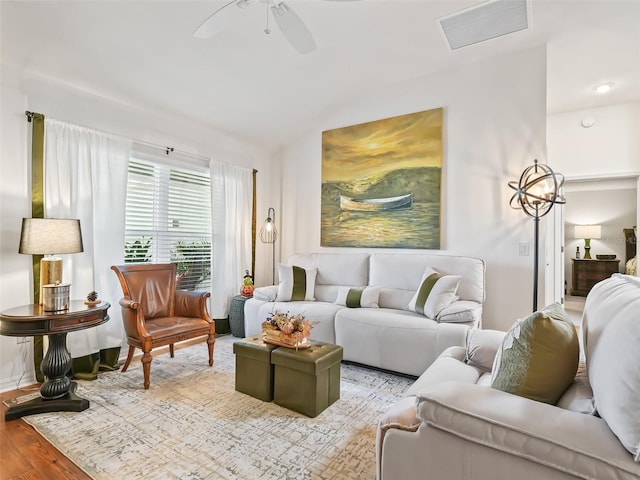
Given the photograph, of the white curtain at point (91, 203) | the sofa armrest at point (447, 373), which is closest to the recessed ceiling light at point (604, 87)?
the sofa armrest at point (447, 373)

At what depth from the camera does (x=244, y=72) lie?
329 centimetres

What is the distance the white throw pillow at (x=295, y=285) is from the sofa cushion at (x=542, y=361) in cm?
272

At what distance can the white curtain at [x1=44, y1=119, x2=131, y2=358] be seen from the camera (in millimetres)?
2795

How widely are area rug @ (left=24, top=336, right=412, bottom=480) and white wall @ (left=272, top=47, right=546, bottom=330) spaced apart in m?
1.57

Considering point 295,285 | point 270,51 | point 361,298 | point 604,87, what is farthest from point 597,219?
point 270,51

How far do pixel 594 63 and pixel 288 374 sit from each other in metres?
4.16

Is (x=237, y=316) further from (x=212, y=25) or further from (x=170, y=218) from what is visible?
(x=212, y=25)

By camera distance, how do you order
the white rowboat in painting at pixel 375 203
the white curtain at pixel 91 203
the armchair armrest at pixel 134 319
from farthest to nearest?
the white rowboat in painting at pixel 375 203, the white curtain at pixel 91 203, the armchair armrest at pixel 134 319

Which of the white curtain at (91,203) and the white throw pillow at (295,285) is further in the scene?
the white throw pillow at (295,285)

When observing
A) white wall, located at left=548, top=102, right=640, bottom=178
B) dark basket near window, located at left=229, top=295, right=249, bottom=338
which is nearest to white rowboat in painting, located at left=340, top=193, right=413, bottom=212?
dark basket near window, located at left=229, top=295, right=249, bottom=338

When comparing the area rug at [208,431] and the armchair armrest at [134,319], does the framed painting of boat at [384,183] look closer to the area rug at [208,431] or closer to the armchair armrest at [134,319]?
the area rug at [208,431]

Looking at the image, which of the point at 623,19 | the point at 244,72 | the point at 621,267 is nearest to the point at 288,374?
the point at 244,72

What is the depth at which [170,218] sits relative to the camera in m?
3.79

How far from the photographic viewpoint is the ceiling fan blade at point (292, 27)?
72.4 inches
